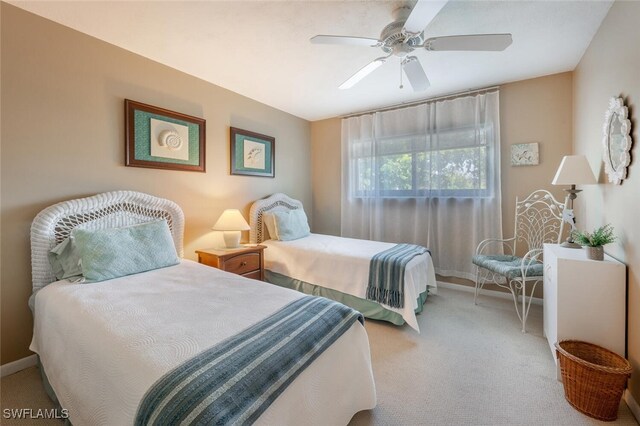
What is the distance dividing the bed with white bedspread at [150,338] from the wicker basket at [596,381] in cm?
118

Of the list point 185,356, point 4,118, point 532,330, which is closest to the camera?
point 185,356

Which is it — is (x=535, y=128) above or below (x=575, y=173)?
above

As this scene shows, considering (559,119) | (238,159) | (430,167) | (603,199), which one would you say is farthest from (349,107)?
(603,199)

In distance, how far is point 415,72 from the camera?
7.06ft

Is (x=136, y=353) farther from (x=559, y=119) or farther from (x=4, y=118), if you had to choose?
(x=559, y=119)

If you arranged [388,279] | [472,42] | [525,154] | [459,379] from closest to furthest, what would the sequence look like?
1. [472,42]
2. [459,379]
3. [388,279]
4. [525,154]

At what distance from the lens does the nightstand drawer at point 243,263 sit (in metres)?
2.71

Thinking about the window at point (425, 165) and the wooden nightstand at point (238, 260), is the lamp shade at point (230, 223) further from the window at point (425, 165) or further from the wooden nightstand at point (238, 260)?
the window at point (425, 165)

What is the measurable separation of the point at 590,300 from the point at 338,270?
73.2 inches

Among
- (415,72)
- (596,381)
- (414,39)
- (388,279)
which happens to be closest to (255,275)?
(388,279)

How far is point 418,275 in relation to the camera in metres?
2.68

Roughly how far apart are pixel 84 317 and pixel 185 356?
74 centimetres

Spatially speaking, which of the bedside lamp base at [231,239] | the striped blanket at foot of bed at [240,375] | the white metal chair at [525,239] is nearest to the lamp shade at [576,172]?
the white metal chair at [525,239]

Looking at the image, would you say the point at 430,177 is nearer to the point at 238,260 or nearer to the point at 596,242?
the point at 596,242
